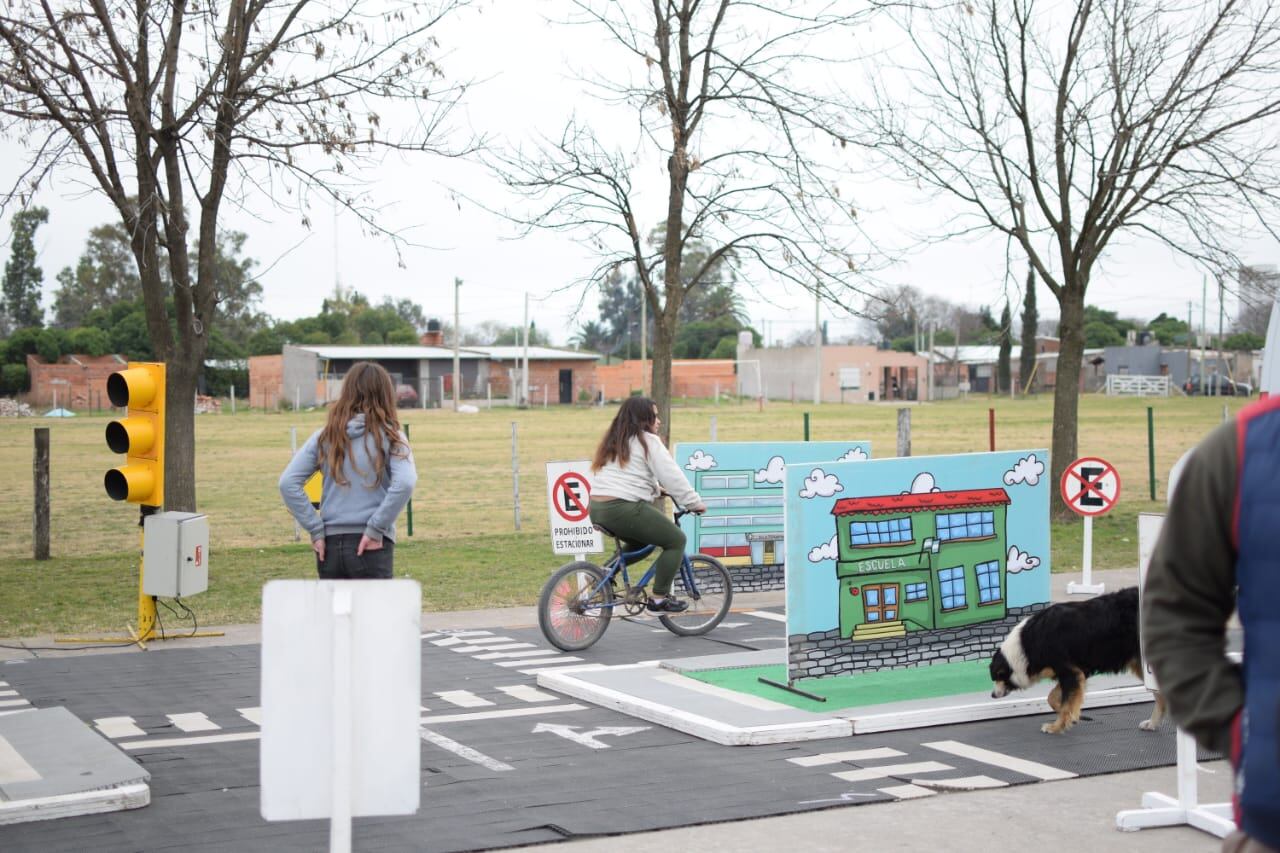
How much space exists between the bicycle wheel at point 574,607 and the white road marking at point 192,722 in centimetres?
288

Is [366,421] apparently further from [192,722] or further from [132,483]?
[132,483]

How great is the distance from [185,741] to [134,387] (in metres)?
3.34

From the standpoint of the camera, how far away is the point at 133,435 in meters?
10.2

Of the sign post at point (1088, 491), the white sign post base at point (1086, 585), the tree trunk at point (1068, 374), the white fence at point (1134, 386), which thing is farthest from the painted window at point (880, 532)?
the white fence at point (1134, 386)

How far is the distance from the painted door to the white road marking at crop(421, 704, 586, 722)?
191 centimetres

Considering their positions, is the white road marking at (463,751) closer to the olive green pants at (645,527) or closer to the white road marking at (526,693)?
the white road marking at (526,693)

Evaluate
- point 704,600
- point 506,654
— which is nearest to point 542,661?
point 506,654

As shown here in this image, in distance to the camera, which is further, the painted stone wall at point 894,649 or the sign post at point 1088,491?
the sign post at point 1088,491

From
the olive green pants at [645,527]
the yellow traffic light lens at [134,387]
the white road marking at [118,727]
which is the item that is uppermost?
the yellow traffic light lens at [134,387]

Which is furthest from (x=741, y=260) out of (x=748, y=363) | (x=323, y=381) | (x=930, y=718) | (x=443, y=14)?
(x=748, y=363)

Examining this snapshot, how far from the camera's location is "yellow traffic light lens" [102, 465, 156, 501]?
33.9ft

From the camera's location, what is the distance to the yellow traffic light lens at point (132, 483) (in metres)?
10.3

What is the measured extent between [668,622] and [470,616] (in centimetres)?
209

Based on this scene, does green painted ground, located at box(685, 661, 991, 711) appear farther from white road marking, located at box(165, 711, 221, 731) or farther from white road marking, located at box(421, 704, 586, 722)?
white road marking, located at box(165, 711, 221, 731)
